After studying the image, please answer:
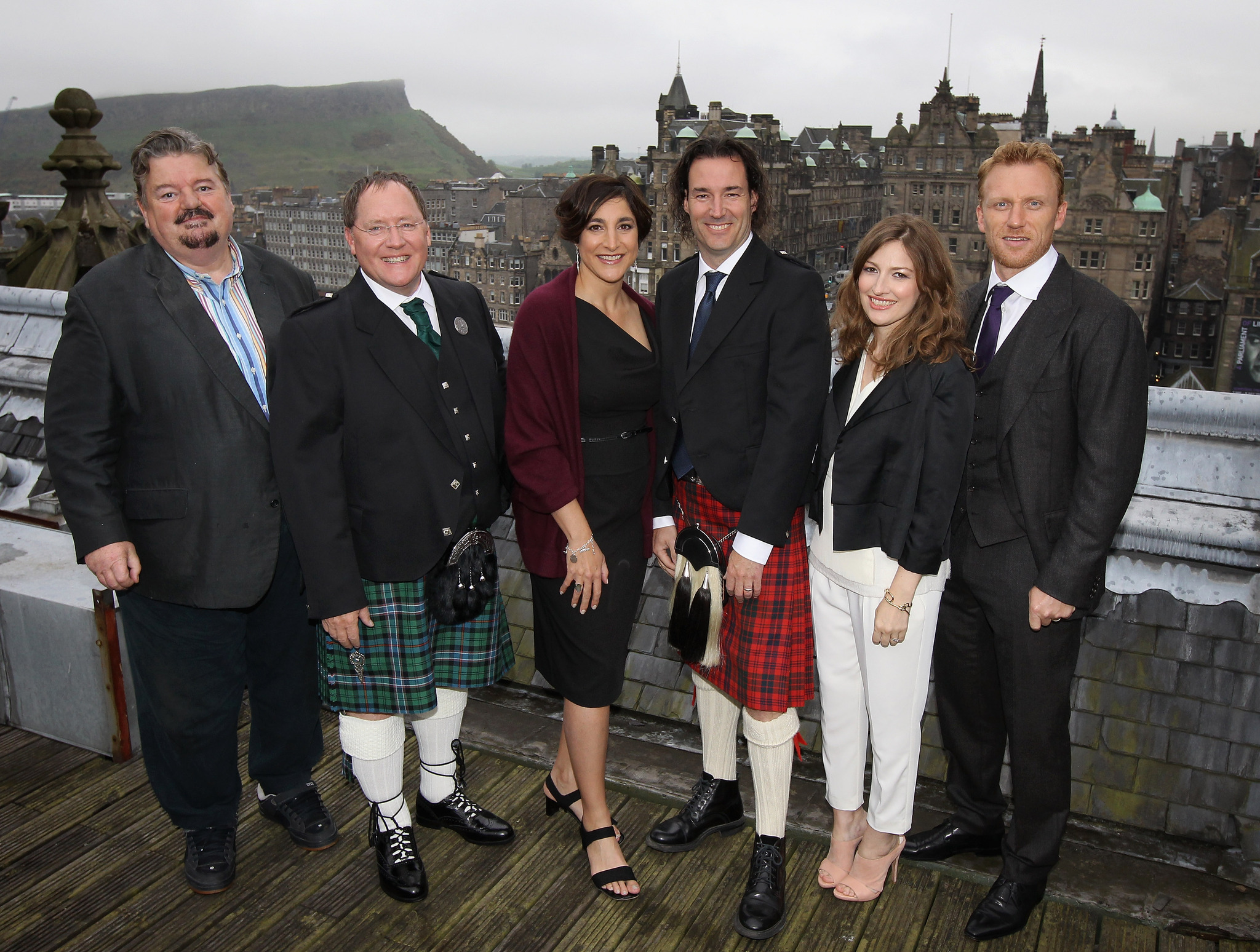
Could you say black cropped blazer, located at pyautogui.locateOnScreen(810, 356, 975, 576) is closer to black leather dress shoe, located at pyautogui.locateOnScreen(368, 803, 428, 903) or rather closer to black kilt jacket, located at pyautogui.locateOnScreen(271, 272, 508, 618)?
black kilt jacket, located at pyautogui.locateOnScreen(271, 272, 508, 618)

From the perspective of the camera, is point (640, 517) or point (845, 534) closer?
point (845, 534)

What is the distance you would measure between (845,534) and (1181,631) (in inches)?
53.5

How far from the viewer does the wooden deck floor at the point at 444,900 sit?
276 cm

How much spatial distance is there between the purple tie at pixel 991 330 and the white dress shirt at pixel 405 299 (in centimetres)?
161

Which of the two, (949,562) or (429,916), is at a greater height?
(949,562)

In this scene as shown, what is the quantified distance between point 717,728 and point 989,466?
1248 millimetres

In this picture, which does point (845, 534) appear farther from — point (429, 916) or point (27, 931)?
point (27, 931)

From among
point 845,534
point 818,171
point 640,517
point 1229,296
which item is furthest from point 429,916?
point 818,171

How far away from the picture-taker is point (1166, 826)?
309 cm

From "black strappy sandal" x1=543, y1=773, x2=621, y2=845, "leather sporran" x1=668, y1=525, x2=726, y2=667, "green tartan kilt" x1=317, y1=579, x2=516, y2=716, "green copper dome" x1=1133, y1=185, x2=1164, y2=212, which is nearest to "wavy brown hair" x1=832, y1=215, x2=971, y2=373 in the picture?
"leather sporran" x1=668, y1=525, x2=726, y2=667

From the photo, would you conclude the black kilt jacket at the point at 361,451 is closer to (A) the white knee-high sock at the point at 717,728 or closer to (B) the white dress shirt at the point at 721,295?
(B) the white dress shirt at the point at 721,295

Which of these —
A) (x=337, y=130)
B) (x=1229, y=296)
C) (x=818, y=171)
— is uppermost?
(x=337, y=130)

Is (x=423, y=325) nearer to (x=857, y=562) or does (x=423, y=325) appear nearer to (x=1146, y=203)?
(x=857, y=562)

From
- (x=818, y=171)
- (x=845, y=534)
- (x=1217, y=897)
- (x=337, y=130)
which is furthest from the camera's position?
(x=337, y=130)
